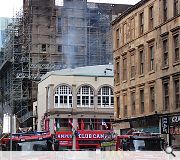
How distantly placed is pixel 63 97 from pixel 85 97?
286cm

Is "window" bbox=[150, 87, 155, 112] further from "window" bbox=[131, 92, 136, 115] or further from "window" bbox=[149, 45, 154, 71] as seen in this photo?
"window" bbox=[131, 92, 136, 115]

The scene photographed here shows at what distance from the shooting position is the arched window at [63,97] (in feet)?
214

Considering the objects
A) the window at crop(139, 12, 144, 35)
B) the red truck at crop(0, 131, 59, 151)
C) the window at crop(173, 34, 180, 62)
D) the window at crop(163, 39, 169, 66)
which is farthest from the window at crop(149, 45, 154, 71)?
the red truck at crop(0, 131, 59, 151)

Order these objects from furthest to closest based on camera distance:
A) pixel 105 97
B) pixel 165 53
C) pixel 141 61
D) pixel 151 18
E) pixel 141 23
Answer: pixel 105 97 → pixel 141 23 → pixel 141 61 → pixel 151 18 → pixel 165 53

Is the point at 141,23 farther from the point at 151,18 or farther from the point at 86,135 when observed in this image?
the point at 86,135

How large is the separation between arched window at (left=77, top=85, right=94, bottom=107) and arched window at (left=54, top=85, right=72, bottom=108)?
47.1 inches

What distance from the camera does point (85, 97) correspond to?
6569 centimetres

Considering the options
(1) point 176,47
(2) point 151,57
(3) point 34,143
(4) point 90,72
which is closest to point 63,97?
(4) point 90,72

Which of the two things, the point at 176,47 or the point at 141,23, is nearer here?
the point at 176,47

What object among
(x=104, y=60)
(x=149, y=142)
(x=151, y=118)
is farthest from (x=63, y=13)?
(x=149, y=142)

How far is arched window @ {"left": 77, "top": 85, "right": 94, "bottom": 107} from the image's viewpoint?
215 feet

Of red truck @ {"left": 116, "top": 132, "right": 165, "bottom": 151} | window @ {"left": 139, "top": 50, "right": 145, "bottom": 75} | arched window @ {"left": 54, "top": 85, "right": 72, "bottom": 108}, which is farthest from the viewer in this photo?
arched window @ {"left": 54, "top": 85, "right": 72, "bottom": 108}

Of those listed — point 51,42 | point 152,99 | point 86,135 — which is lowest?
point 86,135

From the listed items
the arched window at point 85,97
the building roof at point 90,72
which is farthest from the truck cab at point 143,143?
the arched window at point 85,97
